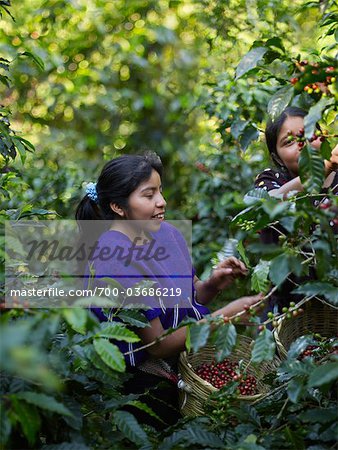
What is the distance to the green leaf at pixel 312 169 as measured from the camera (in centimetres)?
149

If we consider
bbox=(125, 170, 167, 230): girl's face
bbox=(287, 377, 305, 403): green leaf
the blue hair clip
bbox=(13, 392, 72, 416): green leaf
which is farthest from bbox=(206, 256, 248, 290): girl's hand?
bbox=(13, 392, 72, 416): green leaf

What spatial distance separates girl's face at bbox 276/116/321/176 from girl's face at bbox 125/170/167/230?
53 cm

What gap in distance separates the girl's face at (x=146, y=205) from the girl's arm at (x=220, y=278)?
0.86 ft

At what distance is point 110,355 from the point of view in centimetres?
141

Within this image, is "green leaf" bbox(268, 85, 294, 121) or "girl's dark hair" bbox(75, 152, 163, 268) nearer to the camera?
"green leaf" bbox(268, 85, 294, 121)

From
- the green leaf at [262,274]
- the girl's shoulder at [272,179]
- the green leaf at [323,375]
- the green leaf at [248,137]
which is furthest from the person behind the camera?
the green leaf at [248,137]

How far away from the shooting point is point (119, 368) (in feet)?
4.56

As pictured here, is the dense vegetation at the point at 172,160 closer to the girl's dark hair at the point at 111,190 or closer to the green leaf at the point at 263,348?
the green leaf at the point at 263,348

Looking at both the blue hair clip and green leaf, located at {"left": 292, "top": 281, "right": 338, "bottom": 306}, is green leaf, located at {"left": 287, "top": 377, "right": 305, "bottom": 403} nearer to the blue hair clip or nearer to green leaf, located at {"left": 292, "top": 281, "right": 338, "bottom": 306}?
green leaf, located at {"left": 292, "top": 281, "right": 338, "bottom": 306}

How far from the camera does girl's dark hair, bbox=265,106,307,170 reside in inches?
97.6

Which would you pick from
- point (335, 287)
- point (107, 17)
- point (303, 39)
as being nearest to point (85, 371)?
point (335, 287)

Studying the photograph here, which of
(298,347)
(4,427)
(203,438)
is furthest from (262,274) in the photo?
(4,427)

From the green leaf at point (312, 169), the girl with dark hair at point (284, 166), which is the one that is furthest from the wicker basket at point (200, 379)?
the green leaf at point (312, 169)

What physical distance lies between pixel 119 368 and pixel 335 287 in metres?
0.53
